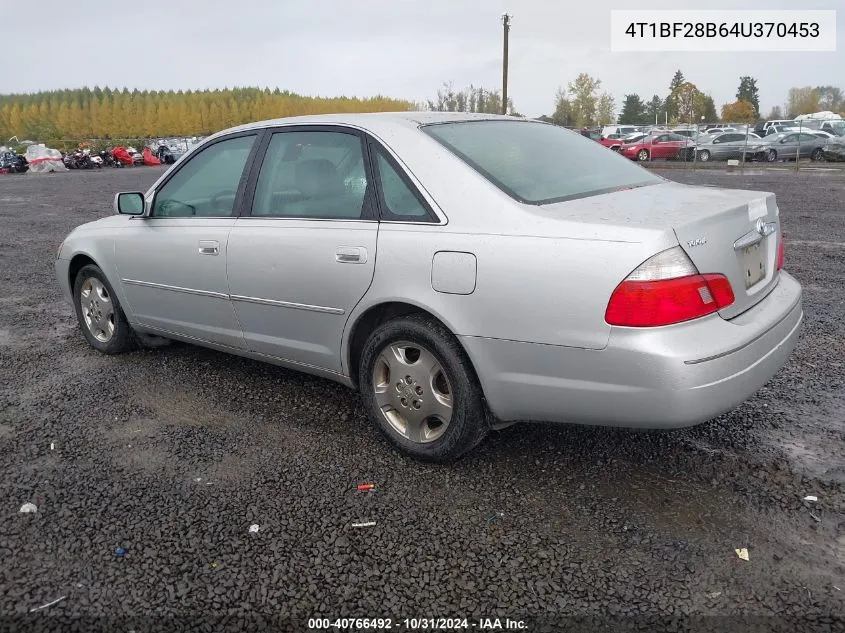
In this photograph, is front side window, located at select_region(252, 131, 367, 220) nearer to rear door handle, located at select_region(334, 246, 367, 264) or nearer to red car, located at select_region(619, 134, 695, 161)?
rear door handle, located at select_region(334, 246, 367, 264)

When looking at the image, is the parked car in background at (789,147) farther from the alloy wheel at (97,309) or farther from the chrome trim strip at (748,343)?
the alloy wheel at (97,309)

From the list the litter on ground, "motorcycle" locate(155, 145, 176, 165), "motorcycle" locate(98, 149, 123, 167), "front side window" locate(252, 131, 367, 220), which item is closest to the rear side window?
"front side window" locate(252, 131, 367, 220)

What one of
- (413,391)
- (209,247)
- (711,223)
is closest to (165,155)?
(209,247)

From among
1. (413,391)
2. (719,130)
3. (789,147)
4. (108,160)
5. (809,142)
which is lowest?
(413,391)

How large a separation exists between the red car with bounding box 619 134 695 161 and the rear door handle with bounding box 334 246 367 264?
29236mm

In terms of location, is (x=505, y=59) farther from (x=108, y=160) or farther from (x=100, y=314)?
(x=100, y=314)

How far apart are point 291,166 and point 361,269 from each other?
92 centimetres

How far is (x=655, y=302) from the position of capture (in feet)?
8.64

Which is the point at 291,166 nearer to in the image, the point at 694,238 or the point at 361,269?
the point at 361,269

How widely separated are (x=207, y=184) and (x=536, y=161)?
80.0 inches

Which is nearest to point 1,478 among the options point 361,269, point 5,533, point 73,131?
point 5,533

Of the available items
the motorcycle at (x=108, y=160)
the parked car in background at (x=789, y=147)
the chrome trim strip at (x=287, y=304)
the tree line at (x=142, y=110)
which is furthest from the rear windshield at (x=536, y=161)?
the tree line at (x=142, y=110)

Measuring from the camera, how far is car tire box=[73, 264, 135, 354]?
5.01 m

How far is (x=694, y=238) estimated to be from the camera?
2736 mm
